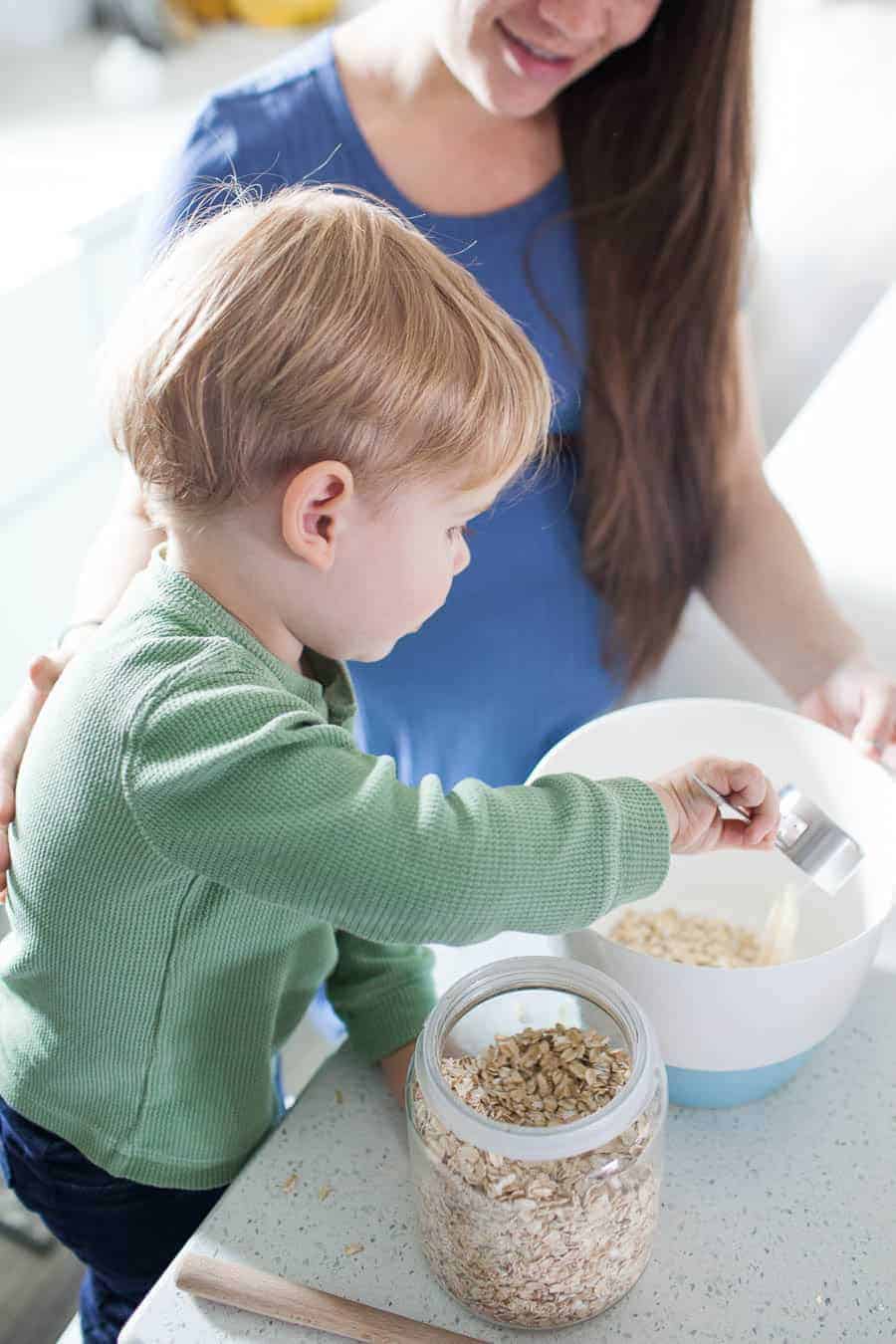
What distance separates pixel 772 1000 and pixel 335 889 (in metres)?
0.25

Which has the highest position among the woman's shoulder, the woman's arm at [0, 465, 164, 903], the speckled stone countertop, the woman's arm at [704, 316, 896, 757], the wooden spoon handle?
the woman's shoulder

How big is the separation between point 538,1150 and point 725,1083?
19 cm

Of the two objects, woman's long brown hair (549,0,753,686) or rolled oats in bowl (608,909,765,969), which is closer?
rolled oats in bowl (608,909,765,969)

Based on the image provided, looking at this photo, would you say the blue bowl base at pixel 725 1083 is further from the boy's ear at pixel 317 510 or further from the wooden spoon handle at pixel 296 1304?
the boy's ear at pixel 317 510

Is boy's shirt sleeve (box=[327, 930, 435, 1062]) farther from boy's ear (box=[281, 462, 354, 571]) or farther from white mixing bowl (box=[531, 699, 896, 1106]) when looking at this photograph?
boy's ear (box=[281, 462, 354, 571])

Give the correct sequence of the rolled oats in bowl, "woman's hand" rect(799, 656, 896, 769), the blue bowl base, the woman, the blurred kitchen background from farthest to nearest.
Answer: the blurred kitchen background → the woman → "woman's hand" rect(799, 656, 896, 769) → the rolled oats in bowl → the blue bowl base

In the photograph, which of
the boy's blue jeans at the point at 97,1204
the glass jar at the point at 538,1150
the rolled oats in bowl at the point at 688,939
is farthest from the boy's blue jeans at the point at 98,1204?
the rolled oats in bowl at the point at 688,939

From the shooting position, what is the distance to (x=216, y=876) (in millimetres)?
622

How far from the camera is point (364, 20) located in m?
1.25

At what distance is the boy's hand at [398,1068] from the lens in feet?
2.52

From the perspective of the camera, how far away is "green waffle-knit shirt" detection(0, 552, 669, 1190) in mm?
608

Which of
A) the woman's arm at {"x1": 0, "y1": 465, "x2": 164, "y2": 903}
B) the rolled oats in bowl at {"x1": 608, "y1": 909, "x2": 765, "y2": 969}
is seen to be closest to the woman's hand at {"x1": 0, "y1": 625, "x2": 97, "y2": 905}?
the woman's arm at {"x1": 0, "y1": 465, "x2": 164, "y2": 903}

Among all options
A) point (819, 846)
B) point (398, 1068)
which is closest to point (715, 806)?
point (819, 846)

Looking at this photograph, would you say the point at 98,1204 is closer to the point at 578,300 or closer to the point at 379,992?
the point at 379,992
